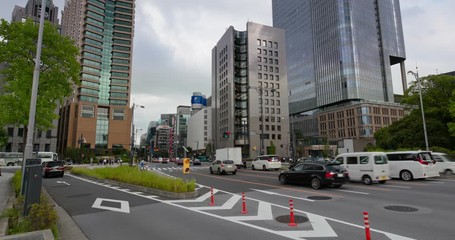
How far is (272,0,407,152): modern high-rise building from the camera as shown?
10912 centimetres

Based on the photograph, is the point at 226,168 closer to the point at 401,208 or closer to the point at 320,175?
the point at 320,175

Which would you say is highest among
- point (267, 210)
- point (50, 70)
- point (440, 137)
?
point (50, 70)

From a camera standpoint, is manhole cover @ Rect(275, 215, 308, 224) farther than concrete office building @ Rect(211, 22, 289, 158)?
No

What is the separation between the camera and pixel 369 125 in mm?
100188

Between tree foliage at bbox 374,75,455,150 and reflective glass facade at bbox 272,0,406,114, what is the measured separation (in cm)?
7536

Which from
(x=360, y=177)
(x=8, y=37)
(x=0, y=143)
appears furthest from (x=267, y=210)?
(x=0, y=143)

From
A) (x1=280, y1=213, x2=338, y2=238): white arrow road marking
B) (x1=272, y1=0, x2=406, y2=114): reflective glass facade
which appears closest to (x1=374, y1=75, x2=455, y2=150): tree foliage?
(x1=280, y1=213, x2=338, y2=238): white arrow road marking

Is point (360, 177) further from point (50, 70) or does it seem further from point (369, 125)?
point (369, 125)

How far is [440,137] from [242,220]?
35589 millimetres

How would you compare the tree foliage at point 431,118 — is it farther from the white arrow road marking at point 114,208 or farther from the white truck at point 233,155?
the white arrow road marking at point 114,208

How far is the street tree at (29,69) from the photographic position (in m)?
16.2

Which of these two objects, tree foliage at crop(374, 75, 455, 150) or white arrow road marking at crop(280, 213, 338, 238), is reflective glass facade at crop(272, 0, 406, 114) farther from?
white arrow road marking at crop(280, 213, 338, 238)

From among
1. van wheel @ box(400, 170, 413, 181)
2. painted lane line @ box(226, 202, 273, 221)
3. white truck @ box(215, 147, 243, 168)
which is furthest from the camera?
white truck @ box(215, 147, 243, 168)

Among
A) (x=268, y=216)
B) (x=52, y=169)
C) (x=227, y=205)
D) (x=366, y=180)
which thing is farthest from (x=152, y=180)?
(x=52, y=169)
